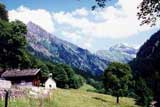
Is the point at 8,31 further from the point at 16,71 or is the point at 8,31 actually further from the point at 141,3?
the point at 141,3

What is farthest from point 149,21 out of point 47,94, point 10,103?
point 47,94

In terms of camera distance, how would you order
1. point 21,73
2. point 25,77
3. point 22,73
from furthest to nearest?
point 21,73
point 22,73
point 25,77

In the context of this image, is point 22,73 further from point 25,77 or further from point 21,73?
point 25,77

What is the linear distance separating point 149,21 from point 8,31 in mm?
98305

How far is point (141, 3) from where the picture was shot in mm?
24734

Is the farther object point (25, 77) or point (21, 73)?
point (21, 73)

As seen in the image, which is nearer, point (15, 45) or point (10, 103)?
point (10, 103)

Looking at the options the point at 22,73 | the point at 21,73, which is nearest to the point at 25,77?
the point at 22,73


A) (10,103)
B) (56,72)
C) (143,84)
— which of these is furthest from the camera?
(56,72)

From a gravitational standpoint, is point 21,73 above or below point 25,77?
above

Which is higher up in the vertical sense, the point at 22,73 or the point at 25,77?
the point at 22,73

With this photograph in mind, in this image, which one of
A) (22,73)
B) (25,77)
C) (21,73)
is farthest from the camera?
(21,73)

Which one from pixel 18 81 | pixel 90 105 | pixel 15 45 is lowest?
pixel 90 105

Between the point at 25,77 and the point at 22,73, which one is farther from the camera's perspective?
the point at 22,73
